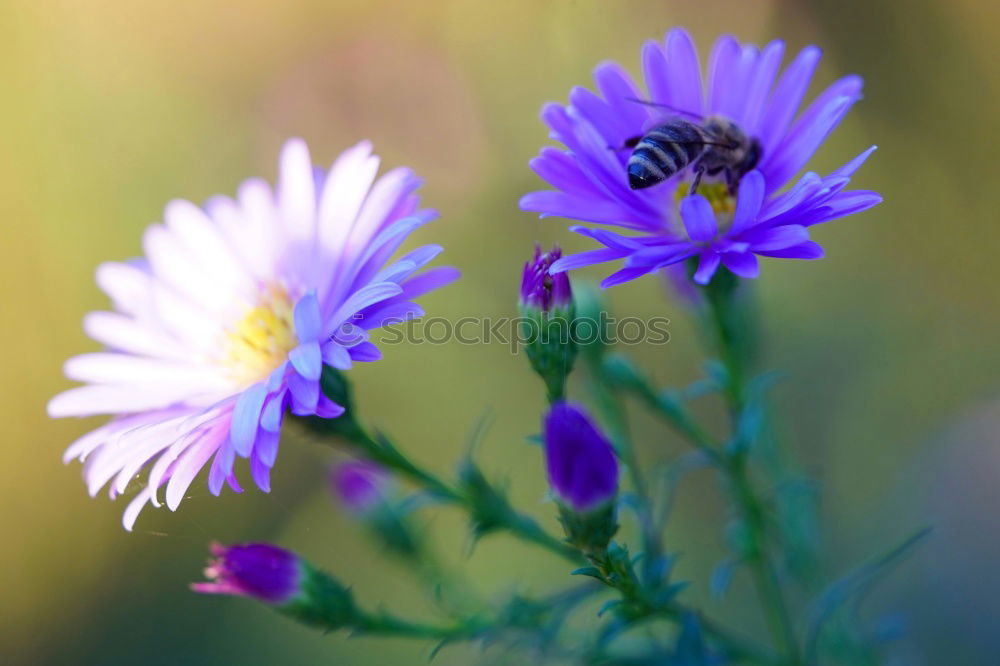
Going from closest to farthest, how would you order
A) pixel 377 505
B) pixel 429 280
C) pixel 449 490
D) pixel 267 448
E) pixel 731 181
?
pixel 267 448
pixel 429 280
pixel 449 490
pixel 731 181
pixel 377 505

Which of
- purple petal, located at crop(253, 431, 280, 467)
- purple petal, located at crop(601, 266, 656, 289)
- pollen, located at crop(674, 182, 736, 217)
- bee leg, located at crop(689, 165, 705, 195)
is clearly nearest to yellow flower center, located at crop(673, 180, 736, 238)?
pollen, located at crop(674, 182, 736, 217)

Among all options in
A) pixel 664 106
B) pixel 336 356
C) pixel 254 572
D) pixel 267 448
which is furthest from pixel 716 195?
pixel 254 572

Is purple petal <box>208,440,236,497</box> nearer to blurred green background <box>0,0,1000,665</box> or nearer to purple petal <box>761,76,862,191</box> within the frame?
purple petal <box>761,76,862,191</box>

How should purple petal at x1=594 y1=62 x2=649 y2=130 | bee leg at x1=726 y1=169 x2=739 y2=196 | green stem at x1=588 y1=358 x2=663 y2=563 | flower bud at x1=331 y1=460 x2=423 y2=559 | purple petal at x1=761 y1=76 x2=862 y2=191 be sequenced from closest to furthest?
1. purple petal at x1=761 y1=76 x2=862 y2=191
2. green stem at x1=588 y1=358 x2=663 y2=563
3. purple petal at x1=594 y1=62 x2=649 y2=130
4. bee leg at x1=726 y1=169 x2=739 y2=196
5. flower bud at x1=331 y1=460 x2=423 y2=559

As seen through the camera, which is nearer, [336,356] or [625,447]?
[336,356]

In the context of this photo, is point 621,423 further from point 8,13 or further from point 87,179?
point 8,13

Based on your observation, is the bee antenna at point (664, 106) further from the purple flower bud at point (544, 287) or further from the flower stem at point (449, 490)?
the flower stem at point (449, 490)

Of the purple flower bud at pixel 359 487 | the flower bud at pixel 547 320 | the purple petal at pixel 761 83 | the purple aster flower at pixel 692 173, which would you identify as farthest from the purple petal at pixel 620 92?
the purple flower bud at pixel 359 487

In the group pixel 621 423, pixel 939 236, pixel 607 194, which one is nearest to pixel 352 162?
pixel 607 194

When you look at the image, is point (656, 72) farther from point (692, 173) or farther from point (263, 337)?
point (263, 337)
